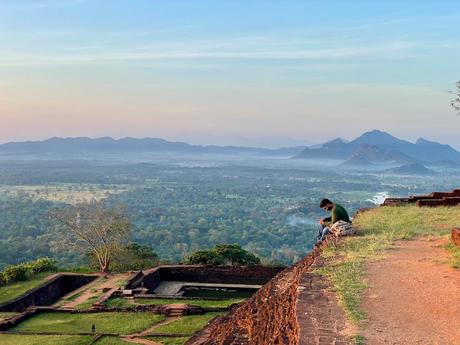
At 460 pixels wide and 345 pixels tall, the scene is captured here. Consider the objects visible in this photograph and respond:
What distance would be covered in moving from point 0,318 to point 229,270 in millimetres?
9520

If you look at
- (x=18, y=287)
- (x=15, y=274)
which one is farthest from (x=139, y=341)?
(x=15, y=274)

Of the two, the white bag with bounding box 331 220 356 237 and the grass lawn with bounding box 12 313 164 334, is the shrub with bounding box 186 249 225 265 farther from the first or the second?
the white bag with bounding box 331 220 356 237

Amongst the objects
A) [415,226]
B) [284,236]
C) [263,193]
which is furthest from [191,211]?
[415,226]

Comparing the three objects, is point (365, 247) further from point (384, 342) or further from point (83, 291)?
point (83, 291)

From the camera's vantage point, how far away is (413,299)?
6859 millimetres

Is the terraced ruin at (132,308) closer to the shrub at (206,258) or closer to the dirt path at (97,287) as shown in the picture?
the dirt path at (97,287)

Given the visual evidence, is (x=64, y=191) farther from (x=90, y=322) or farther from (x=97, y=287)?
(x=90, y=322)

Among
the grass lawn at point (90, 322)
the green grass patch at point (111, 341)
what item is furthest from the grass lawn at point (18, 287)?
the green grass patch at point (111, 341)

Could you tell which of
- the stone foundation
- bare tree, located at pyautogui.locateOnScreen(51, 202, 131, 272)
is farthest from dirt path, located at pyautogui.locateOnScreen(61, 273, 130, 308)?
bare tree, located at pyautogui.locateOnScreen(51, 202, 131, 272)

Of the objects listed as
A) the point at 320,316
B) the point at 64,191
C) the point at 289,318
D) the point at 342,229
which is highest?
the point at 342,229

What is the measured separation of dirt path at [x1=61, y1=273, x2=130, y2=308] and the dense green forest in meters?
17.3

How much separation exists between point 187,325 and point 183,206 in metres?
96.5

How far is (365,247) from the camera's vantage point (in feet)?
31.9

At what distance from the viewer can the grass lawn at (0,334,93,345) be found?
12.5m
